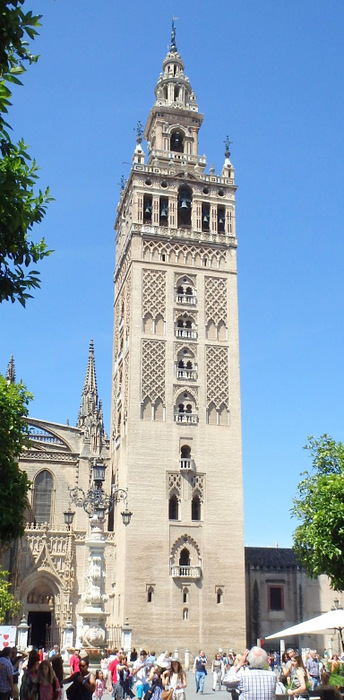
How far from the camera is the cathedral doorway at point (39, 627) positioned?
40.7 meters

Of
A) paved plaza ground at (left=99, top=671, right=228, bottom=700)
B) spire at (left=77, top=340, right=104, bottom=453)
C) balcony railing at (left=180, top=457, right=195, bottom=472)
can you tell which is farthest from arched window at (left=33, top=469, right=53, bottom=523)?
paved plaza ground at (left=99, top=671, right=228, bottom=700)

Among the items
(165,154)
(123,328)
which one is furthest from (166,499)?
(165,154)

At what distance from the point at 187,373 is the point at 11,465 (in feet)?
78.8

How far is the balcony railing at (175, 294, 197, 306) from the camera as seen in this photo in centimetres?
4519

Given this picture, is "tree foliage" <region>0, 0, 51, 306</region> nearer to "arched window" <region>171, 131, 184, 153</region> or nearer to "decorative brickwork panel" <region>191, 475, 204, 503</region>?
"decorative brickwork panel" <region>191, 475, 204, 503</region>

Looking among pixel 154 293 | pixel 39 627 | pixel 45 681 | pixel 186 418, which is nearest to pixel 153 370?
pixel 186 418

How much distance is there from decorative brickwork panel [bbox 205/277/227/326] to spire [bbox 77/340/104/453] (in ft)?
28.5

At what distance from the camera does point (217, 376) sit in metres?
44.4

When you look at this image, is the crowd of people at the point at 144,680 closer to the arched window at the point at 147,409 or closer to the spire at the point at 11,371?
the arched window at the point at 147,409

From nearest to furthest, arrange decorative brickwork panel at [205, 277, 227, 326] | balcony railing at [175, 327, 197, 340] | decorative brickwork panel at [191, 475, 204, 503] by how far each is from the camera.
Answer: decorative brickwork panel at [191, 475, 204, 503], balcony railing at [175, 327, 197, 340], decorative brickwork panel at [205, 277, 227, 326]

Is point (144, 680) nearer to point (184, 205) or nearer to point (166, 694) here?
point (166, 694)

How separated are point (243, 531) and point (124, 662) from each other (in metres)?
22.9

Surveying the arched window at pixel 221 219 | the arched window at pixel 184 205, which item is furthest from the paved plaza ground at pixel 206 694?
the arched window at pixel 184 205

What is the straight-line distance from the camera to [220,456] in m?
42.7
